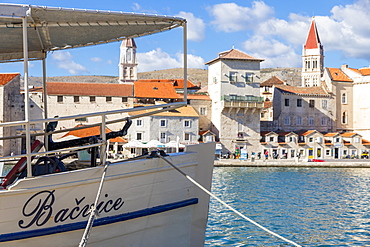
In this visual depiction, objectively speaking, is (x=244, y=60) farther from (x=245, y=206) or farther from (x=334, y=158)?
(x=245, y=206)

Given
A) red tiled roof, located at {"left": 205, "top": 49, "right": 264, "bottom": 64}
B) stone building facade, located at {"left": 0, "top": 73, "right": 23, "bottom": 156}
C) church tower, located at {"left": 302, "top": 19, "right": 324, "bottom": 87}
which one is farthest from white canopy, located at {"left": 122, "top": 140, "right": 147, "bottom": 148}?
church tower, located at {"left": 302, "top": 19, "right": 324, "bottom": 87}

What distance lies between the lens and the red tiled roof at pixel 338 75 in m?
60.4

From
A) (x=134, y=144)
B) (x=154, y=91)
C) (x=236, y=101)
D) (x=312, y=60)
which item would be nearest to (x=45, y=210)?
(x=134, y=144)

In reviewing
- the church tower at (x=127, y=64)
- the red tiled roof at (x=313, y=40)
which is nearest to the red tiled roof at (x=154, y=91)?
the church tower at (x=127, y=64)

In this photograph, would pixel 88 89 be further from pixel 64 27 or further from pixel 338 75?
pixel 64 27

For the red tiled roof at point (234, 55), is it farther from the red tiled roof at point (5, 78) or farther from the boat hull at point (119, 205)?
the boat hull at point (119, 205)

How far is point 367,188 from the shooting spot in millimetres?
26078

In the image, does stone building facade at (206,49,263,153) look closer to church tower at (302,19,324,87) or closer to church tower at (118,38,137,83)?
church tower at (302,19,324,87)

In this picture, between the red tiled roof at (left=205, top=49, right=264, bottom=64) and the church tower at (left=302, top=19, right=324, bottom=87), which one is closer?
the red tiled roof at (left=205, top=49, right=264, bottom=64)

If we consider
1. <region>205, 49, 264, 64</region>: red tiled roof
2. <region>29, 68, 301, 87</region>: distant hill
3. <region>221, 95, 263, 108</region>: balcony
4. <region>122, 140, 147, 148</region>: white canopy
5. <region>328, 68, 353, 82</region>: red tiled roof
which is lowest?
<region>122, 140, 147, 148</region>: white canopy

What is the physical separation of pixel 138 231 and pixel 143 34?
3031 millimetres

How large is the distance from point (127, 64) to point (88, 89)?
22697mm

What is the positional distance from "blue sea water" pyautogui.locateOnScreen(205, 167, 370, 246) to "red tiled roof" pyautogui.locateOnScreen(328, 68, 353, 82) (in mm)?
35234

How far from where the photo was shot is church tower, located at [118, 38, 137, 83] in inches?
2955
